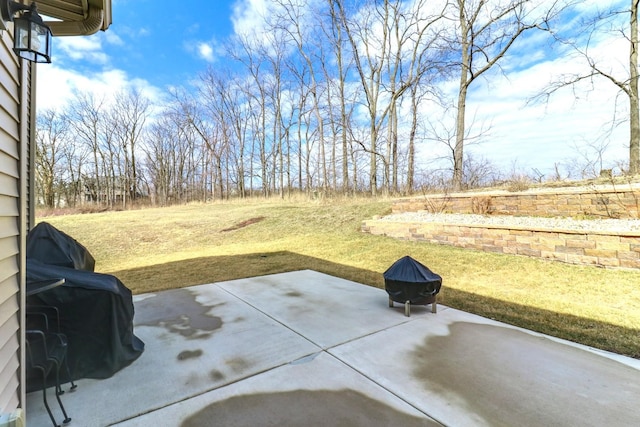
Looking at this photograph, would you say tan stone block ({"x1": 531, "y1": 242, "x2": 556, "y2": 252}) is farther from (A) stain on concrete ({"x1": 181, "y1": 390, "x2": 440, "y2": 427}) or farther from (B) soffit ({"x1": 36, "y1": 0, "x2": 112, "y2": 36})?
(B) soffit ({"x1": 36, "y1": 0, "x2": 112, "y2": 36})

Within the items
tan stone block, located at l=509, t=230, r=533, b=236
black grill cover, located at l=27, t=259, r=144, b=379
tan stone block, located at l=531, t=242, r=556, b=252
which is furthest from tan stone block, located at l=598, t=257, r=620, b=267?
black grill cover, located at l=27, t=259, r=144, b=379

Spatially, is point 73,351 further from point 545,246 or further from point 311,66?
point 311,66

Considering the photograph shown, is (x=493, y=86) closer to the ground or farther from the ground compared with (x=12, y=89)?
farther from the ground

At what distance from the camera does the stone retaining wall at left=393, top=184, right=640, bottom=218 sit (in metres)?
4.80

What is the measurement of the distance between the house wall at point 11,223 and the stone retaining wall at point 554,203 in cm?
736

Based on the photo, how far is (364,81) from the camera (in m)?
14.8

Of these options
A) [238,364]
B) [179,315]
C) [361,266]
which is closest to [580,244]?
[361,266]

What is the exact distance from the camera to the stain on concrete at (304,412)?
1.56m

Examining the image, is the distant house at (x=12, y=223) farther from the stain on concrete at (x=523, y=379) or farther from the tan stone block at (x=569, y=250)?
the tan stone block at (x=569, y=250)

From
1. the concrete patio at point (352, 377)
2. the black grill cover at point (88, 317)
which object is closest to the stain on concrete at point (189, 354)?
the concrete patio at point (352, 377)

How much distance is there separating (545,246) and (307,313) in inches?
168

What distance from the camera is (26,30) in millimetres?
1401

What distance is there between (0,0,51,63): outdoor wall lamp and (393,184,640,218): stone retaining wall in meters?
7.30

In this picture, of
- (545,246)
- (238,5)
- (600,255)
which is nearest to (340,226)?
(545,246)
